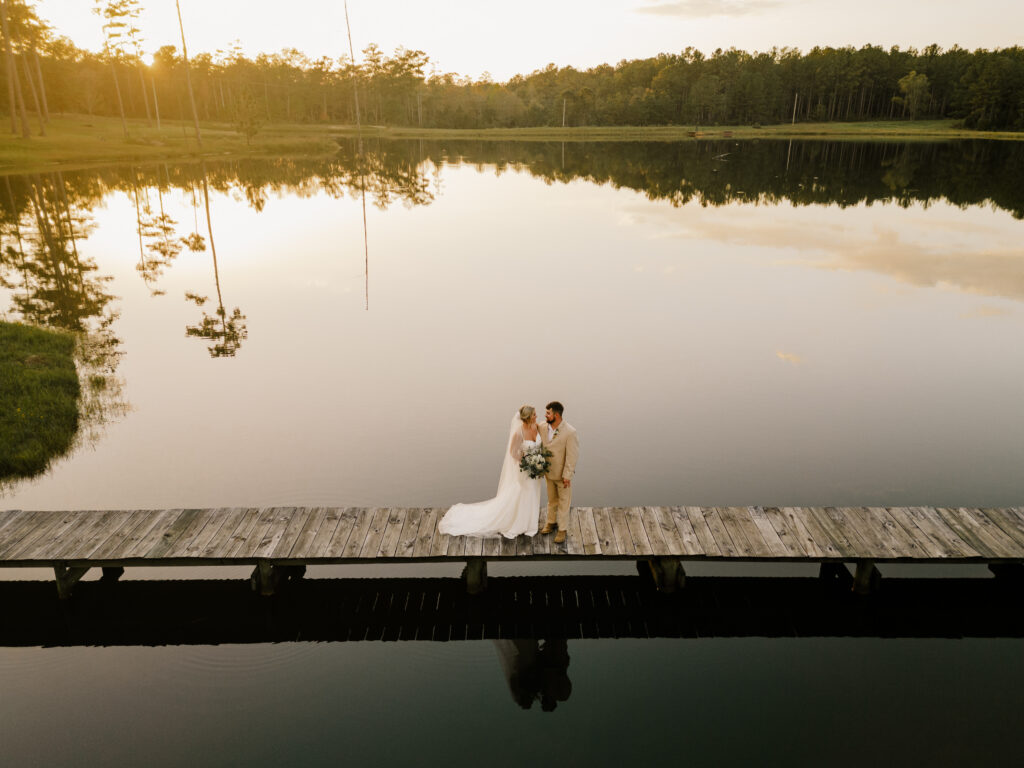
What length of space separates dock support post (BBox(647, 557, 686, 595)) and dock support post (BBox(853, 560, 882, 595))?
3.32 meters

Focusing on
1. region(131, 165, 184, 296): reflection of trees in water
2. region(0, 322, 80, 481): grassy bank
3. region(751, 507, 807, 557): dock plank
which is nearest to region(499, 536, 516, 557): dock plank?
region(751, 507, 807, 557): dock plank

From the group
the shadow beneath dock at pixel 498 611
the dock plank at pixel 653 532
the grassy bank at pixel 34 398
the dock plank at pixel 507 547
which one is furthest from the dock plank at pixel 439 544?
the grassy bank at pixel 34 398

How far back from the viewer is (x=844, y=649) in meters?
11.6

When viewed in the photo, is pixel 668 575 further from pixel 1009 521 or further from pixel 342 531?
pixel 1009 521

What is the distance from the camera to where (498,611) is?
12.6m

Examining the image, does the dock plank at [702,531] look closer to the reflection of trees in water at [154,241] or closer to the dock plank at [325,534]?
the dock plank at [325,534]

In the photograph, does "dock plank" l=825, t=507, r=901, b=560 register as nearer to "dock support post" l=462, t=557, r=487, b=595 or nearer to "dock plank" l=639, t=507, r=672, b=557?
"dock plank" l=639, t=507, r=672, b=557

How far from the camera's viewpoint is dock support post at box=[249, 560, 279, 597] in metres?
12.6

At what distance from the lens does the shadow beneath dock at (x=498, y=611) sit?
1199 centimetres

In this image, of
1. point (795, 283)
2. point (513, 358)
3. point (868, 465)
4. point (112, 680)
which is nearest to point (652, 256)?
point (795, 283)

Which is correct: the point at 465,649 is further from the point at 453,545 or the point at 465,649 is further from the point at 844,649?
the point at 844,649

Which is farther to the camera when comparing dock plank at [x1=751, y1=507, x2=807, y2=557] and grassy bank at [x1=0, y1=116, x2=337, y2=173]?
grassy bank at [x1=0, y1=116, x2=337, y2=173]

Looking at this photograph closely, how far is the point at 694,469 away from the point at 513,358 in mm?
10199

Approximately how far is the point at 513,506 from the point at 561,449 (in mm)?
1507
